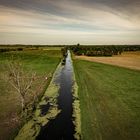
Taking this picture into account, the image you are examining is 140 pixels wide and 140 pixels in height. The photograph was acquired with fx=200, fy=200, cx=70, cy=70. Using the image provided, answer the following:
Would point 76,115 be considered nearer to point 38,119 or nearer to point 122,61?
point 38,119

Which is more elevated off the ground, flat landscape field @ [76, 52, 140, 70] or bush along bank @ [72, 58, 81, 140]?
bush along bank @ [72, 58, 81, 140]

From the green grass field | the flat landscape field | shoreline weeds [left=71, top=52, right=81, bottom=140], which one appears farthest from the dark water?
the flat landscape field

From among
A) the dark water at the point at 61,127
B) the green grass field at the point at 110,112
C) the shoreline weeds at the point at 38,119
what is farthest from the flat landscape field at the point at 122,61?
the dark water at the point at 61,127

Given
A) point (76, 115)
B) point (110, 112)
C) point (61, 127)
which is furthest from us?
point (110, 112)

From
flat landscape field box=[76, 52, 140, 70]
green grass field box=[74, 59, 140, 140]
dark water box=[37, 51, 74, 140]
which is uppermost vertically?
green grass field box=[74, 59, 140, 140]

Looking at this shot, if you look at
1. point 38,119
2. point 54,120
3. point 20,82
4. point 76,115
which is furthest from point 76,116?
point 20,82

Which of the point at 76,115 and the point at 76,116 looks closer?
the point at 76,116

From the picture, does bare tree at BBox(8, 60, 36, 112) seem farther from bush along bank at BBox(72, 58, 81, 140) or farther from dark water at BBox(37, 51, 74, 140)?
bush along bank at BBox(72, 58, 81, 140)

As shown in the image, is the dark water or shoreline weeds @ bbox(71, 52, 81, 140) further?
shoreline weeds @ bbox(71, 52, 81, 140)

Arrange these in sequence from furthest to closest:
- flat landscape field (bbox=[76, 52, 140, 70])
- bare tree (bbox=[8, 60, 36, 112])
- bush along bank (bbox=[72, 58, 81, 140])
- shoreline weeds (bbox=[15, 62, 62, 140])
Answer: flat landscape field (bbox=[76, 52, 140, 70]) < bare tree (bbox=[8, 60, 36, 112]) < bush along bank (bbox=[72, 58, 81, 140]) < shoreline weeds (bbox=[15, 62, 62, 140])

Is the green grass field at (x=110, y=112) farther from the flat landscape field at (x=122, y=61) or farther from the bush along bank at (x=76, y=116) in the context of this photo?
the flat landscape field at (x=122, y=61)

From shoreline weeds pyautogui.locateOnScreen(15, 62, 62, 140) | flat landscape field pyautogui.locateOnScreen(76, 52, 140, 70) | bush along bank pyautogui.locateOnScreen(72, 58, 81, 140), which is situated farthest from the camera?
flat landscape field pyautogui.locateOnScreen(76, 52, 140, 70)

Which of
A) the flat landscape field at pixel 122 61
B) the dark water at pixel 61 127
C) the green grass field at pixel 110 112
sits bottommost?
the flat landscape field at pixel 122 61

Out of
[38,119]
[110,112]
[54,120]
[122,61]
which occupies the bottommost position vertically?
[122,61]
